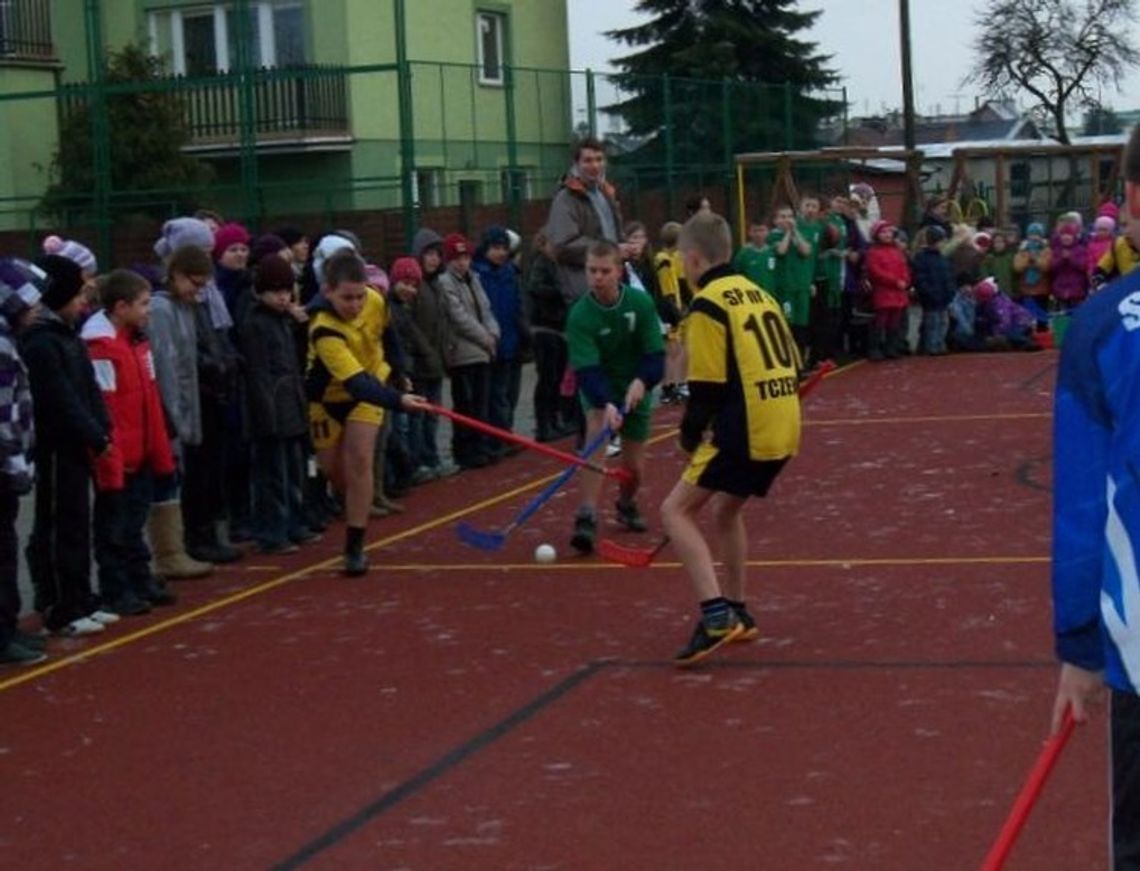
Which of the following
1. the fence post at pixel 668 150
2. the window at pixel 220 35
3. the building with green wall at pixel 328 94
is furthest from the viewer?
the window at pixel 220 35

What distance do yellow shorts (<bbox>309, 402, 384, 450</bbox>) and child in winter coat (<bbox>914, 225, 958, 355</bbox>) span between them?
45.7ft

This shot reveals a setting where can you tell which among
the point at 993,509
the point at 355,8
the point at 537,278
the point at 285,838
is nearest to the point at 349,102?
the point at 355,8

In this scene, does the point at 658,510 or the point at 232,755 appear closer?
the point at 232,755

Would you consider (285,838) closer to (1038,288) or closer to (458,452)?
(458,452)

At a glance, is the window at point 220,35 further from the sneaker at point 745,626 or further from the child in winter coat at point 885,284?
the sneaker at point 745,626

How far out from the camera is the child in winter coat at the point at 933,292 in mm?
24375

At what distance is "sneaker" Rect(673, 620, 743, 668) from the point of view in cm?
849

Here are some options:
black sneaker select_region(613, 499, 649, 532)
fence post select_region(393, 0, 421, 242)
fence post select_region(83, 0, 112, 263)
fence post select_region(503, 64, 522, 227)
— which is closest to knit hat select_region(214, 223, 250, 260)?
black sneaker select_region(613, 499, 649, 532)

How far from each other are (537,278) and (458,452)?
1.54 m

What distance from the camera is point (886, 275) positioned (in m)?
23.6

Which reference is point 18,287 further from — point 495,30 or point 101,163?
point 495,30

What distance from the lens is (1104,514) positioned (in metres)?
3.97

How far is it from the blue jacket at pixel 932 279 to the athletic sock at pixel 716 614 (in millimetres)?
16399

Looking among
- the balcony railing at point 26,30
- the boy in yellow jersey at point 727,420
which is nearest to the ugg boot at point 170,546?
the boy in yellow jersey at point 727,420
